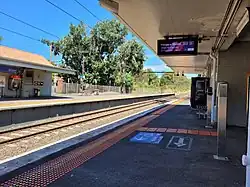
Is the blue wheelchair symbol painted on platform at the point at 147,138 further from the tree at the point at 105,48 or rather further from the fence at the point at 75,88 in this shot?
the tree at the point at 105,48

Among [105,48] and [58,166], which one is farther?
[105,48]

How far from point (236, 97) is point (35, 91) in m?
19.7

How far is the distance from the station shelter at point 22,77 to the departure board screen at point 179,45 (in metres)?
13.3

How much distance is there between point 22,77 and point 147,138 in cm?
1954

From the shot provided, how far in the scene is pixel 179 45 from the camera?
8805 mm

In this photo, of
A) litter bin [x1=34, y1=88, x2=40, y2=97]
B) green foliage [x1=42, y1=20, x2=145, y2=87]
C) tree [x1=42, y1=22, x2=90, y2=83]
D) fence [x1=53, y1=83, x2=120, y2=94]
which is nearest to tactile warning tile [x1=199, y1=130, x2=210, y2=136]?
litter bin [x1=34, y1=88, x2=40, y2=97]

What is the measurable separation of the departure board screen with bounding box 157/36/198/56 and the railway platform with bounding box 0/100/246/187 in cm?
304

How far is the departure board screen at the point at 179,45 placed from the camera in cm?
866

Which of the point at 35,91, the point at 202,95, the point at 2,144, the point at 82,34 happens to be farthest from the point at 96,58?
the point at 2,144

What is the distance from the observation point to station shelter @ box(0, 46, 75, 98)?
69.0ft

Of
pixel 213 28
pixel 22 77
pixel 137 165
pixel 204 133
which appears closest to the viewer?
pixel 137 165

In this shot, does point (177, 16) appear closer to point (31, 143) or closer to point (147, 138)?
point (147, 138)

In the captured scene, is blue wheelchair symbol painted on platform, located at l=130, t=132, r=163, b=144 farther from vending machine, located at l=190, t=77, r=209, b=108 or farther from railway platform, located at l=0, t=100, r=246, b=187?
vending machine, located at l=190, t=77, r=209, b=108

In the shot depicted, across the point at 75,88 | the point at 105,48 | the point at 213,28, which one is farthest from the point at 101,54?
the point at 213,28
